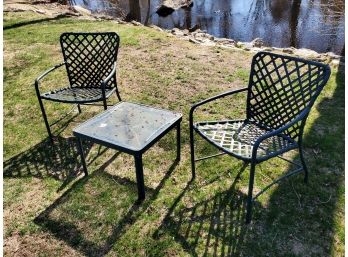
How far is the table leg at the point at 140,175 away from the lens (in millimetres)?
2588

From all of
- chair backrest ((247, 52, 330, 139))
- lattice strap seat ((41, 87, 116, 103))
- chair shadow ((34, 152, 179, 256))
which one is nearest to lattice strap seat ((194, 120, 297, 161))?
chair backrest ((247, 52, 330, 139))

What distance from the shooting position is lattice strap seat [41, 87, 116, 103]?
350cm

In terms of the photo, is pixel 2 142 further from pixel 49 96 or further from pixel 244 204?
pixel 244 204

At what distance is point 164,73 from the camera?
5.29m

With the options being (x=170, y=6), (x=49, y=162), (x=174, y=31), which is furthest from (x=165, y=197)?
(x=170, y=6)

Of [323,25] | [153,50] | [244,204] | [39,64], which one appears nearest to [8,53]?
[39,64]

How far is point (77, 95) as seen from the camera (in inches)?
146

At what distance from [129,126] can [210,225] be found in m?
1.03

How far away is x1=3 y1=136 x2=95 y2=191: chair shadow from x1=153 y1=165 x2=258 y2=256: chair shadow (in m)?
1.10

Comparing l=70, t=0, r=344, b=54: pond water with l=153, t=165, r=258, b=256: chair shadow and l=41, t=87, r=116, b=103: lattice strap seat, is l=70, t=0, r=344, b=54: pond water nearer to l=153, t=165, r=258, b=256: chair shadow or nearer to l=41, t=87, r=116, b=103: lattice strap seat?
l=41, t=87, r=116, b=103: lattice strap seat

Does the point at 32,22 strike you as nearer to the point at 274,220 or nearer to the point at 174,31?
the point at 174,31

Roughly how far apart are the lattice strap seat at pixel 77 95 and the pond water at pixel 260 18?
5.97 metres

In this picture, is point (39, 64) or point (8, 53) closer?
point (39, 64)

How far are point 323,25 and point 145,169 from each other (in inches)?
322
